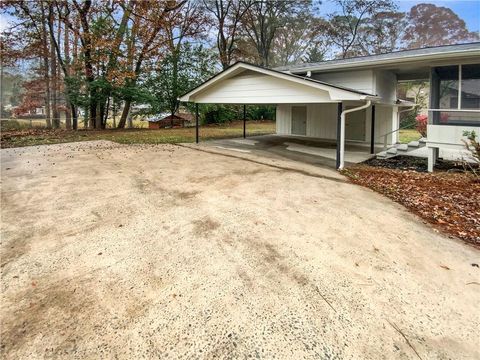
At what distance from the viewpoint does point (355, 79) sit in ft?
32.2

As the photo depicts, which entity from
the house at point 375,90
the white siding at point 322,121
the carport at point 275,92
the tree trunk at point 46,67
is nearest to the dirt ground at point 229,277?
the carport at point 275,92

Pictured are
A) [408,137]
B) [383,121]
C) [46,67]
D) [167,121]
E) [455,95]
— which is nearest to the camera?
[455,95]

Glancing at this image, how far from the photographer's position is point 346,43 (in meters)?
26.6

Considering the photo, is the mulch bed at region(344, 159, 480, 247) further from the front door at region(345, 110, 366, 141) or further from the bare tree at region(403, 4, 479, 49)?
the bare tree at region(403, 4, 479, 49)

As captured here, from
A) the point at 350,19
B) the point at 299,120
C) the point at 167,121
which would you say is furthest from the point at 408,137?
the point at 167,121

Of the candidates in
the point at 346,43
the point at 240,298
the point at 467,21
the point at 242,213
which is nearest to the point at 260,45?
the point at 346,43

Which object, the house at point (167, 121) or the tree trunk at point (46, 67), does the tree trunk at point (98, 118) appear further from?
the house at point (167, 121)

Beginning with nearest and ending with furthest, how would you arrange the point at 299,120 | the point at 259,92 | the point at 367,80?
the point at 259,92, the point at 367,80, the point at 299,120

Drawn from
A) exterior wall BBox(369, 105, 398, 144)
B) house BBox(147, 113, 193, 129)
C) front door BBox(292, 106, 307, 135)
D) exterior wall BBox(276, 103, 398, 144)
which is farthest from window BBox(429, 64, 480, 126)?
house BBox(147, 113, 193, 129)

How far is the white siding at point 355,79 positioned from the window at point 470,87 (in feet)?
8.07

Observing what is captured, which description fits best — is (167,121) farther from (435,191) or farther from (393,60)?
(435,191)

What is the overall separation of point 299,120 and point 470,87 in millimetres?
7773

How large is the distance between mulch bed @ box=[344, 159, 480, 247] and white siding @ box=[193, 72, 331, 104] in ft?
7.32

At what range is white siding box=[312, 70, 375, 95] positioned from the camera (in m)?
9.48
